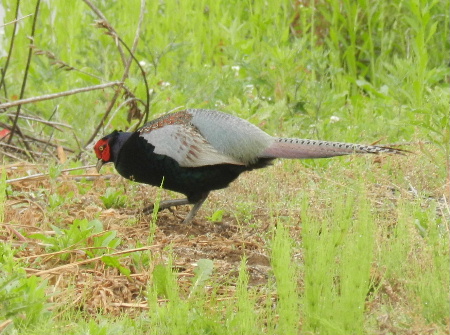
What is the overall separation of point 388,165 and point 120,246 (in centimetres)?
213

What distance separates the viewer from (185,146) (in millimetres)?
5496

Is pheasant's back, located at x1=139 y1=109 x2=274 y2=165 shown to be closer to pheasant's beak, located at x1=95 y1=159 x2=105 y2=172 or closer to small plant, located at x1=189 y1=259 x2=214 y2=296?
pheasant's beak, located at x1=95 y1=159 x2=105 y2=172

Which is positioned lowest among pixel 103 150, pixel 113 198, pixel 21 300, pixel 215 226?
pixel 215 226

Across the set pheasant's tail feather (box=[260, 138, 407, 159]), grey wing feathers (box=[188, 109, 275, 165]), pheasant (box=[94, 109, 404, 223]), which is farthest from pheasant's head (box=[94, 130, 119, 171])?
pheasant's tail feather (box=[260, 138, 407, 159])

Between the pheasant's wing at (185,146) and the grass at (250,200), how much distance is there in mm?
340

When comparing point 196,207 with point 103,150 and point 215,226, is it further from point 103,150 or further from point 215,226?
point 103,150

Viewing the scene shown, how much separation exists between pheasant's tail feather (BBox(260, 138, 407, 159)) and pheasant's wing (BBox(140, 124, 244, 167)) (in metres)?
0.24

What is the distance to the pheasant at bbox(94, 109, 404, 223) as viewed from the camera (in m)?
5.45

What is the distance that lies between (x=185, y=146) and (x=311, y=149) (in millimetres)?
803

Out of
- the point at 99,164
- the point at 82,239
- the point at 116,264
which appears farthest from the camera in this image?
the point at 99,164

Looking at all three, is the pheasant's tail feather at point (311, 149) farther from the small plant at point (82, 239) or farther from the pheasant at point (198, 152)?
the small plant at point (82, 239)

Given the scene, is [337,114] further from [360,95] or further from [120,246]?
[120,246]

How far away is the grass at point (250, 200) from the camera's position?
3264mm

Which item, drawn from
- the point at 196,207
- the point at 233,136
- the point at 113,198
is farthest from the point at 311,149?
the point at 113,198
